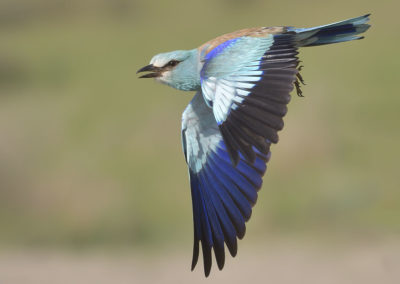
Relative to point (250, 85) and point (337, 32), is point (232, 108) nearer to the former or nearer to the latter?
point (250, 85)

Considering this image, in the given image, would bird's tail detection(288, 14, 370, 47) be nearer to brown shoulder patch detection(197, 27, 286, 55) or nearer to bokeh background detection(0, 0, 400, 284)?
brown shoulder patch detection(197, 27, 286, 55)

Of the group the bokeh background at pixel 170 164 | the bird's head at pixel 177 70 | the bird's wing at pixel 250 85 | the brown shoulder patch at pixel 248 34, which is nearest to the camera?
the bird's wing at pixel 250 85

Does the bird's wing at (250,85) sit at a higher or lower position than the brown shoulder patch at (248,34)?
lower

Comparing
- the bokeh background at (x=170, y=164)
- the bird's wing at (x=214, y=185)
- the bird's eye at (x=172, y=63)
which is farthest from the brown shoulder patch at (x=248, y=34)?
the bokeh background at (x=170, y=164)

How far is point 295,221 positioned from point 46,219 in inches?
83.9

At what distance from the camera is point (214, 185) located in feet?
17.2

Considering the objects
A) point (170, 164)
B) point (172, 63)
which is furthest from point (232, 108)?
point (170, 164)

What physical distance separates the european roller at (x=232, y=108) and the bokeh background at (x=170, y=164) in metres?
1.93

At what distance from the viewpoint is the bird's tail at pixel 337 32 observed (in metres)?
4.92

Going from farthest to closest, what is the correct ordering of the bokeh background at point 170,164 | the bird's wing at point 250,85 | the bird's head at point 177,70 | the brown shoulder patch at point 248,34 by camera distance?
the bokeh background at point 170,164, the bird's head at point 177,70, the brown shoulder patch at point 248,34, the bird's wing at point 250,85

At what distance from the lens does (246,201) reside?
502cm

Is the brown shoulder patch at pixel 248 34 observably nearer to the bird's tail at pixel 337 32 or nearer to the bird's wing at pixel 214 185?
the bird's tail at pixel 337 32

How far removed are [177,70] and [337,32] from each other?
2.29ft

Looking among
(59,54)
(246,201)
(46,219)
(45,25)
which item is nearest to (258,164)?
(246,201)
